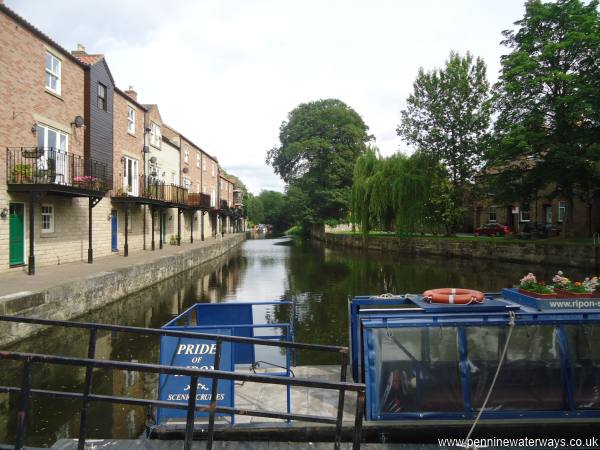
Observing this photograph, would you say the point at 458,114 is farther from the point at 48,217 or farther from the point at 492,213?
the point at 48,217

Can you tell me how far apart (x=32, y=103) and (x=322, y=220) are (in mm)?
41031

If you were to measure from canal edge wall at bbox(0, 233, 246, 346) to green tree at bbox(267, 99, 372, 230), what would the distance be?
3511 cm

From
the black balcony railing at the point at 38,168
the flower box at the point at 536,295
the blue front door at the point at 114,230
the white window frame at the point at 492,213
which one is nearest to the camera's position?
the flower box at the point at 536,295

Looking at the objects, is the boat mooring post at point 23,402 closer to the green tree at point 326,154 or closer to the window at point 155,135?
the window at point 155,135

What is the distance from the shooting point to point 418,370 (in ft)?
14.5

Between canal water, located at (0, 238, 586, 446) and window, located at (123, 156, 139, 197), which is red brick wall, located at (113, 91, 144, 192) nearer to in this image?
window, located at (123, 156, 139, 197)

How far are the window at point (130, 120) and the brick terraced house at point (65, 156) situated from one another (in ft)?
0.17

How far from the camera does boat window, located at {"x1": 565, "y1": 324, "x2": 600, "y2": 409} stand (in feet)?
14.4

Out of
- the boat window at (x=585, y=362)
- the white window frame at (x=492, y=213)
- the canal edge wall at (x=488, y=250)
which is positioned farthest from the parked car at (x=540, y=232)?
the boat window at (x=585, y=362)

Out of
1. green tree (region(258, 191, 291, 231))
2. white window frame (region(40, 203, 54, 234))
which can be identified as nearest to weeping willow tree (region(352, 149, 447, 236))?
white window frame (region(40, 203, 54, 234))

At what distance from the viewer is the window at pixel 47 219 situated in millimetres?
15336

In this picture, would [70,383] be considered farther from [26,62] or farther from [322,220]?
[322,220]

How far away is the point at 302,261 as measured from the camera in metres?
28.2

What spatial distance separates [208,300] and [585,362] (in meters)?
11.5
